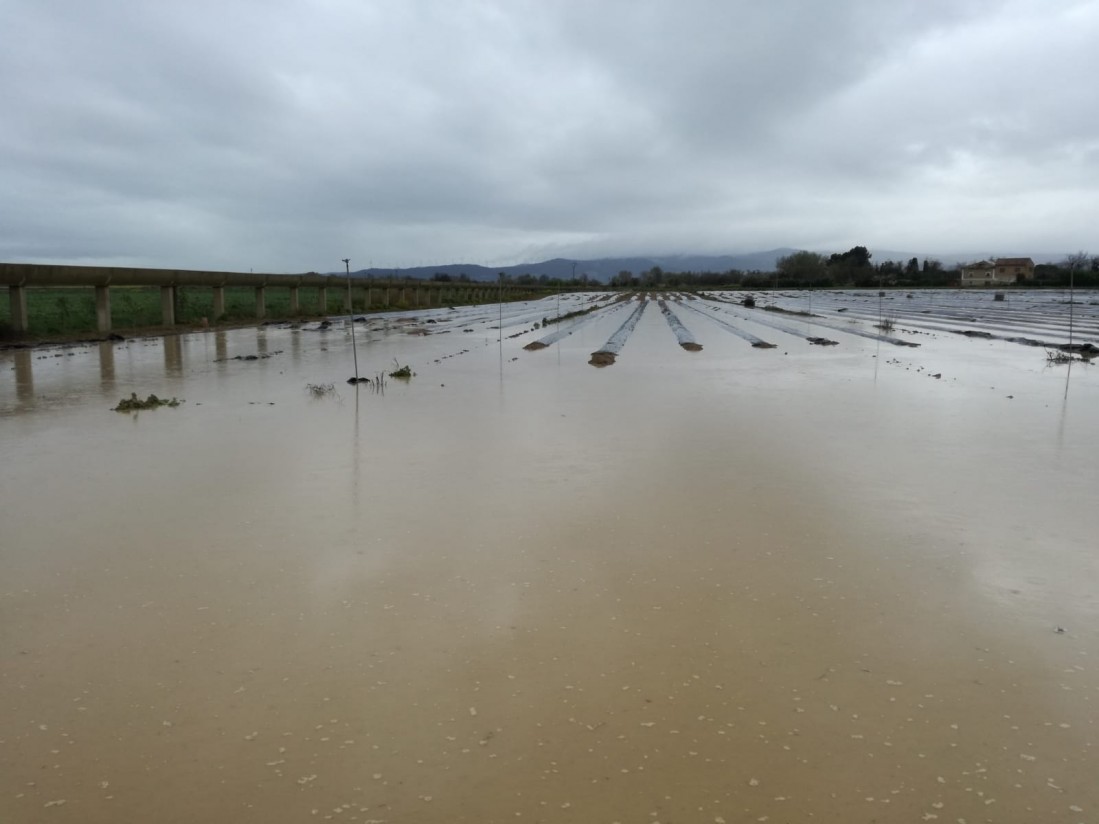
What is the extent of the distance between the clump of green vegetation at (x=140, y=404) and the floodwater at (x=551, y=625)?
1.40 meters

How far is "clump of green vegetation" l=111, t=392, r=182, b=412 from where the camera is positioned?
9859 millimetres

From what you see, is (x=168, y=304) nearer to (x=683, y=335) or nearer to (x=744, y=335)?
(x=683, y=335)

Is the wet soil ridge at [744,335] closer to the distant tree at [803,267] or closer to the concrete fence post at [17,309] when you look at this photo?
the concrete fence post at [17,309]

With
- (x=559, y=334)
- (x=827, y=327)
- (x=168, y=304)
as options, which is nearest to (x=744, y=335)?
(x=827, y=327)

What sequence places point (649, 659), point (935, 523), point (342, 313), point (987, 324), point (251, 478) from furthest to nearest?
point (342, 313), point (987, 324), point (251, 478), point (935, 523), point (649, 659)

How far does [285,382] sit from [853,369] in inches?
397

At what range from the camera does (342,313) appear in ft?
123

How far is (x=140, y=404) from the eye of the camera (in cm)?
998

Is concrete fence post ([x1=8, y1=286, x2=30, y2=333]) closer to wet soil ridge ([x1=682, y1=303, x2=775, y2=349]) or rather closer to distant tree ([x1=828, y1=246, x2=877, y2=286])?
wet soil ridge ([x1=682, y1=303, x2=775, y2=349])

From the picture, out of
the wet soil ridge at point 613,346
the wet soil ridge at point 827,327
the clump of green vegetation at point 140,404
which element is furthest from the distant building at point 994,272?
the clump of green vegetation at point 140,404

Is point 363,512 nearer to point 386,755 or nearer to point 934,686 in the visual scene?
point 386,755

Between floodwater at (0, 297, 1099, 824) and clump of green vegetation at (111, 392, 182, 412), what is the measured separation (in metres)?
1.40

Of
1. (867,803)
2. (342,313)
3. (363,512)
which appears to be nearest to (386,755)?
(867,803)

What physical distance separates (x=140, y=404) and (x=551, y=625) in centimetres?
827
